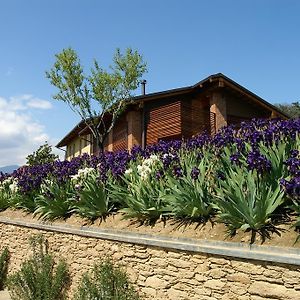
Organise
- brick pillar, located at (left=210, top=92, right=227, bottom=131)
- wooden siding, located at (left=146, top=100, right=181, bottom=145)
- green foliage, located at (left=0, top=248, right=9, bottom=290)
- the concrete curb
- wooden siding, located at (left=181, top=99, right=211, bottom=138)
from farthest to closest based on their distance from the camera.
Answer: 1. brick pillar, located at (left=210, top=92, right=227, bottom=131)
2. wooden siding, located at (left=181, top=99, right=211, bottom=138)
3. wooden siding, located at (left=146, top=100, right=181, bottom=145)
4. green foliage, located at (left=0, top=248, right=9, bottom=290)
5. the concrete curb

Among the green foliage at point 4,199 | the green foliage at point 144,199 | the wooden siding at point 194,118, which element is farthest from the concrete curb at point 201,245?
the wooden siding at point 194,118

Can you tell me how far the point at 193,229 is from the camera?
5512 mm

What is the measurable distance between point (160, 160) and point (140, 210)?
4.23 ft

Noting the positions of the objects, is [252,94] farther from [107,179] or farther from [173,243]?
[173,243]

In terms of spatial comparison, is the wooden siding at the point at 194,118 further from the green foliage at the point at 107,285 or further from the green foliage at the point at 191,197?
the green foliage at the point at 107,285

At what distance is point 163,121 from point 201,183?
1513 centimetres

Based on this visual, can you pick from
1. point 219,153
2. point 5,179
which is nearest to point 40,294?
point 219,153

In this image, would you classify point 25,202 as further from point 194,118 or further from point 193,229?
point 194,118

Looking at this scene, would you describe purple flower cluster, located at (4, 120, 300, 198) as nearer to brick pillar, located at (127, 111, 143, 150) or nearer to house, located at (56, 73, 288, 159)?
house, located at (56, 73, 288, 159)

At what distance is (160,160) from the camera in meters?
7.41

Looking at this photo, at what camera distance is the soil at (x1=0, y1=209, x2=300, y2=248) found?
4422mm

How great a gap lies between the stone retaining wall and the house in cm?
1335

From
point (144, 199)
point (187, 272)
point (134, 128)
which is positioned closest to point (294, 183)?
→ point (187, 272)

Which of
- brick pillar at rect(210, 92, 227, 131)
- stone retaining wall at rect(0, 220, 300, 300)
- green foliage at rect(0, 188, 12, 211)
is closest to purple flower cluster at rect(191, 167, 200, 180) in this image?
stone retaining wall at rect(0, 220, 300, 300)
